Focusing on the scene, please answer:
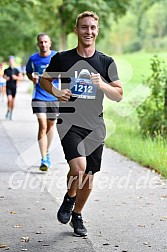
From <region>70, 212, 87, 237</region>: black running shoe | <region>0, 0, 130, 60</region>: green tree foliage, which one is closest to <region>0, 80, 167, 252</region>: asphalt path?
<region>70, 212, 87, 237</region>: black running shoe

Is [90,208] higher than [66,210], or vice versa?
[66,210]

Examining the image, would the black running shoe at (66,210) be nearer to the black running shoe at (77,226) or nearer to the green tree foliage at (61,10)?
the black running shoe at (77,226)

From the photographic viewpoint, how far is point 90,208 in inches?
313

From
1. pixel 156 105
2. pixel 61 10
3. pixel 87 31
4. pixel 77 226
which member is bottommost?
pixel 77 226

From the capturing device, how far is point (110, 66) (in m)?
6.42

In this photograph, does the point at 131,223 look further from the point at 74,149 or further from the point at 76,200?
the point at 74,149

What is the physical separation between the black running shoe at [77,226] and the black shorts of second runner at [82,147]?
48cm

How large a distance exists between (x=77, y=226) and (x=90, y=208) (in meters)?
1.37

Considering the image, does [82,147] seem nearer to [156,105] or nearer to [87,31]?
[87,31]

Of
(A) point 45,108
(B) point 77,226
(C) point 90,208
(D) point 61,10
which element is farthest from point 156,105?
(D) point 61,10

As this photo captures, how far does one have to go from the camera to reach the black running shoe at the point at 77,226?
656 centimetres

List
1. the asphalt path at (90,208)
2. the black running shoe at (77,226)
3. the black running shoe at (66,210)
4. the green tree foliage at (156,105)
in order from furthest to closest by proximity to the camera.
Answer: the green tree foliage at (156,105), the black running shoe at (66,210), the black running shoe at (77,226), the asphalt path at (90,208)

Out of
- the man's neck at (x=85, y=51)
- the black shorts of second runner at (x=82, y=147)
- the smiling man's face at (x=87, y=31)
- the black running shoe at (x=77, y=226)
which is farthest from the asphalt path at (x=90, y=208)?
the smiling man's face at (x=87, y=31)

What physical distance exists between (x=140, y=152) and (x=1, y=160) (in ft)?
7.90
